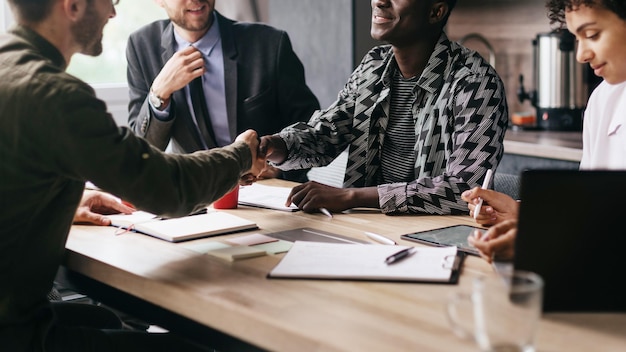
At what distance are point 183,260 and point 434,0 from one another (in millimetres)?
1249

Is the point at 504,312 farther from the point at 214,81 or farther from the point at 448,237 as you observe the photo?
the point at 214,81

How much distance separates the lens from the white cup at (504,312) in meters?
0.97

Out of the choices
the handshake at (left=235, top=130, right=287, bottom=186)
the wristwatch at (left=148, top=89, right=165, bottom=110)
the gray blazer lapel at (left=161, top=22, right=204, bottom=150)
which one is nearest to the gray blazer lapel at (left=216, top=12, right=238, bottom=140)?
the gray blazer lapel at (left=161, top=22, right=204, bottom=150)

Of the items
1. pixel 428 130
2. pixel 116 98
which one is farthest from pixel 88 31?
pixel 116 98

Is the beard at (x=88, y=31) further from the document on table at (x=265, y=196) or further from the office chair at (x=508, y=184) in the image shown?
the office chair at (x=508, y=184)

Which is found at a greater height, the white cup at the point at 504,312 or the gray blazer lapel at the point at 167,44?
the gray blazer lapel at the point at 167,44

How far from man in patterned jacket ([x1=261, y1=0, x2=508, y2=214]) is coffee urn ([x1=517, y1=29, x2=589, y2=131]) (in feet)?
4.48

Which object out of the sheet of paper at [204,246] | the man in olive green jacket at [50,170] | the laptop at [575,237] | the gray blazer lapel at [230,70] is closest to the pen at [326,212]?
the sheet of paper at [204,246]

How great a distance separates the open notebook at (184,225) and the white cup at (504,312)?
88 cm

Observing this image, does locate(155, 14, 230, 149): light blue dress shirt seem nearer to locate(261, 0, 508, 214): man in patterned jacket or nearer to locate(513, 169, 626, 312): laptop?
locate(261, 0, 508, 214): man in patterned jacket

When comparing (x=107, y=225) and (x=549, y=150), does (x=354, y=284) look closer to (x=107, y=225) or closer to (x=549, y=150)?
(x=107, y=225)

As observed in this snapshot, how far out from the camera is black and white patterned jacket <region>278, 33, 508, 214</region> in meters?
2.04

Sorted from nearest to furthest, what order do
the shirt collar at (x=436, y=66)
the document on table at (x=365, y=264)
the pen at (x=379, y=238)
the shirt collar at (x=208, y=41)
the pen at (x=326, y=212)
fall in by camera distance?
the document on table at (x=365, y=264) < the pen at (x=379, y=238) < the pen at (x=326, y=212) < the shirt collar at (x=436, y=66) < the shirt collar at (x=208, y=41)

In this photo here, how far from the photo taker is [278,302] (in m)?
1.29
